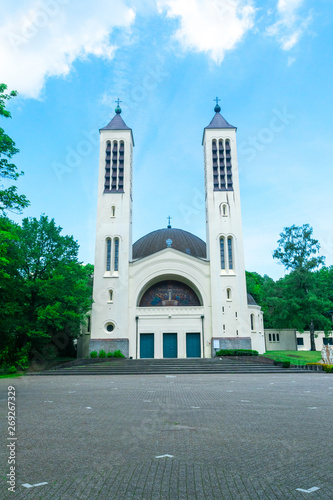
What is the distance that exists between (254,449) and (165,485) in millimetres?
1946

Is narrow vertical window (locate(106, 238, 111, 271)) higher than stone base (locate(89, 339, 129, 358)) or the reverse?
higher

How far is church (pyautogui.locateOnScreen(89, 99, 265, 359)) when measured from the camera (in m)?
34.8

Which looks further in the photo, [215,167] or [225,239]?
[215,167]

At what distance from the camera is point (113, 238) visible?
3684 cm

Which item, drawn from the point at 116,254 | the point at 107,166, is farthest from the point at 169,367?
the point at 107,166

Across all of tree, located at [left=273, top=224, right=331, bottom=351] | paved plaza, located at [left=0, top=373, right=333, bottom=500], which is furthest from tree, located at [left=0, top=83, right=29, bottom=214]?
tree, located at [left=273, top=224, right=331, bottom=351]

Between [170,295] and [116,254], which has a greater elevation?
[116,254]

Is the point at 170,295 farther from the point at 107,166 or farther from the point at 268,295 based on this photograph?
the point at 268,295

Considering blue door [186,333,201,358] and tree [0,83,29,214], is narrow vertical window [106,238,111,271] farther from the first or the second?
tree [0,83,29,214]

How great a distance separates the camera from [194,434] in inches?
265

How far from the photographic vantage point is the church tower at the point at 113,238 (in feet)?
114

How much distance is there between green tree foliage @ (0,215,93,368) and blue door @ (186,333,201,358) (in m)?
9.94

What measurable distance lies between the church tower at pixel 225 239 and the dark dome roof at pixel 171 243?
6688mm

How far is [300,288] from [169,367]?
24.4 meters
